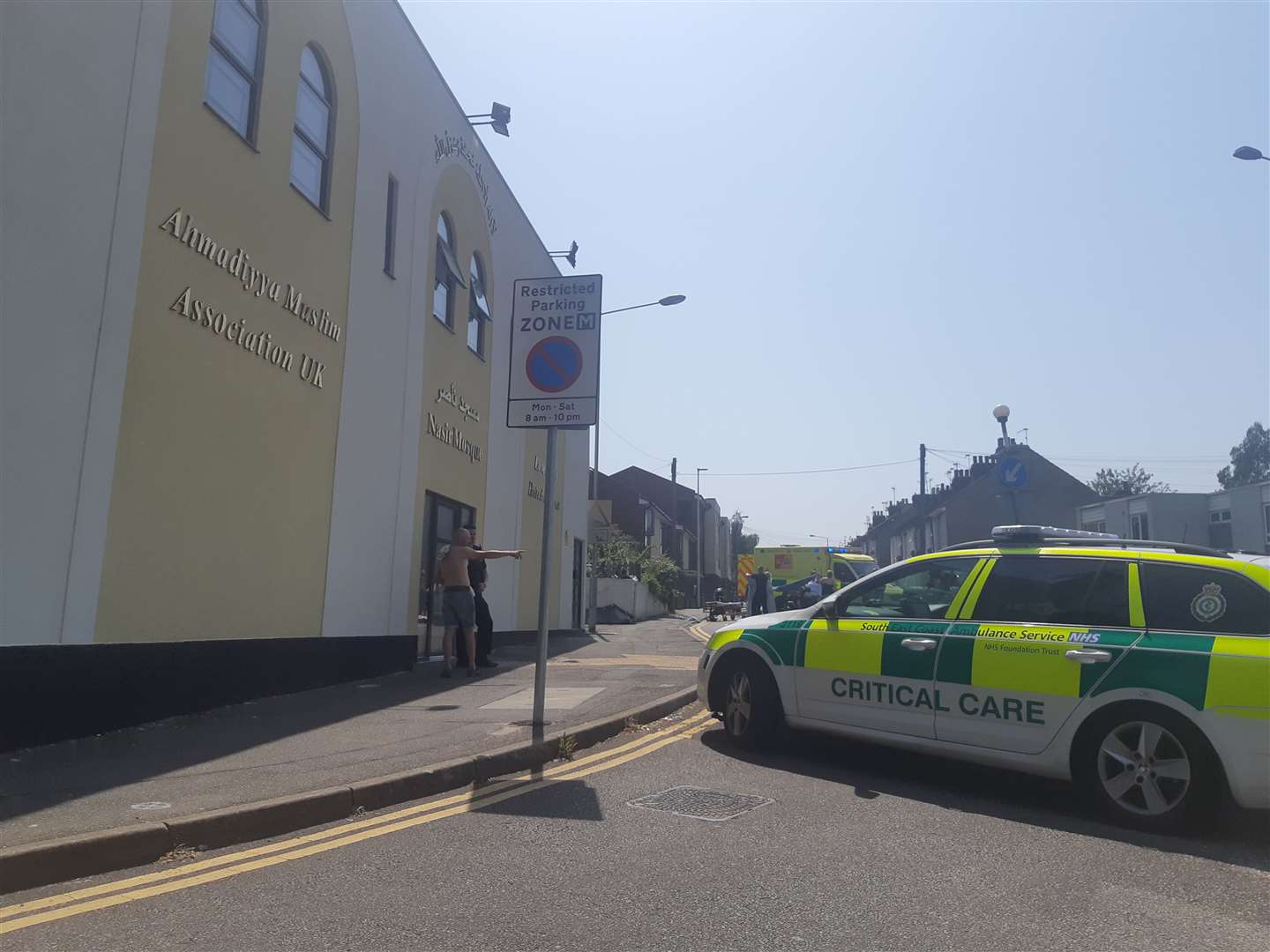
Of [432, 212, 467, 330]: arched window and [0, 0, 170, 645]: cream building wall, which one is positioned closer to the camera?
[0, 0, 170, 645]: cream building wall

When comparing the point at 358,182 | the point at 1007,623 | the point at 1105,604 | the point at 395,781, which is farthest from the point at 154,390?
the point at 1105,604

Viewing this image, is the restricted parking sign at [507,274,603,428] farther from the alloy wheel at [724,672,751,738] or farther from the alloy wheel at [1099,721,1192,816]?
the alloy wheel at [1099,721,1192,816]

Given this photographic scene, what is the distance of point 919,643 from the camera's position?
6.21m

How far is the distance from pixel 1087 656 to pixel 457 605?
22.9ft

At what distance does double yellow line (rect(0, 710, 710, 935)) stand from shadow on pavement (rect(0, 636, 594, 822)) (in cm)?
102

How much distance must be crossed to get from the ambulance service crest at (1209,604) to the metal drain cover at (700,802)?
259 centimetres

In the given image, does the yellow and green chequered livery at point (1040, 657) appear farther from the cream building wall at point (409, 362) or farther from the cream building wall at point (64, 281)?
the cream building wall at point (409, 362)

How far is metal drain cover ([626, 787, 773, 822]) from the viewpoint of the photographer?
17.7ft

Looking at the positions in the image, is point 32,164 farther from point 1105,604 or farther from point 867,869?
point 1105,604

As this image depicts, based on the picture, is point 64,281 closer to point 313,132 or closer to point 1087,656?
point 313,132

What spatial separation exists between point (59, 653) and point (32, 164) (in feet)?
10.6

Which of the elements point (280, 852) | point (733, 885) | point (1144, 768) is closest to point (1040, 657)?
point (1144, 768)

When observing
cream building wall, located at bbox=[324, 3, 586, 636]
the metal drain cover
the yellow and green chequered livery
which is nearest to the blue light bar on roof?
the yellow and green chequered livery

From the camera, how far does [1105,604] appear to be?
5.60m
